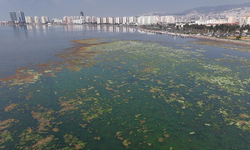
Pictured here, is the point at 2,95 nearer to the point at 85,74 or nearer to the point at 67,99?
the point at 67,99

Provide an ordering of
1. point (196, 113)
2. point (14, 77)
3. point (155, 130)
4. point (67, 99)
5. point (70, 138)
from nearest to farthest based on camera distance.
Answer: point (70, 138), point (155, 130), point (196, 113), point (67, 99), point (14, 77)

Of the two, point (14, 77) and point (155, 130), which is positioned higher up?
point (14, 77)

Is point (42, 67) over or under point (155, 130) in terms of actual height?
over

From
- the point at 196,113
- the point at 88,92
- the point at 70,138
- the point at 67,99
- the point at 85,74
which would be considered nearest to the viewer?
the point at 70,138

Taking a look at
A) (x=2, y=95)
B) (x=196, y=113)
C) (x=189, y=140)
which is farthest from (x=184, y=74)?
(x=2, y=95)

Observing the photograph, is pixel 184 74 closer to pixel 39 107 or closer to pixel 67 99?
pixel 67 99

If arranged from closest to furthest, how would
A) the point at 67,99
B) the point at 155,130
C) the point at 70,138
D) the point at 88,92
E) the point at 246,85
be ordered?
A: the point at 70,138
the point at 155,130
the point at 67,99
the point at 88,92
the point at 246,85

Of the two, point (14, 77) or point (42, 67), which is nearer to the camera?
point (14, 77)

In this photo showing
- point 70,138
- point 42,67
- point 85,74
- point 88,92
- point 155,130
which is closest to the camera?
A: point 70,138

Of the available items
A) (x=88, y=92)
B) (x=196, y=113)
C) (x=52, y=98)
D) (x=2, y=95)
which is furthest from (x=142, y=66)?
(x=2, y=95)
